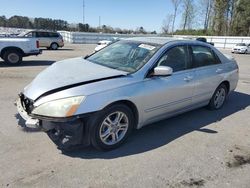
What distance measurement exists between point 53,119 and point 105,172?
94 centimetres

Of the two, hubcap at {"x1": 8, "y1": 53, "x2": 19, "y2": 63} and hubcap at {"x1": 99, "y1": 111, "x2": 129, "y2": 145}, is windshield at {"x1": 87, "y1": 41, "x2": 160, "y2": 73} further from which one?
hubcap at {"x1": 8, "y1": 53, "x2": 19, "y2": 63}

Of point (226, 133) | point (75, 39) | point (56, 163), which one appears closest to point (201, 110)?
point (226, 133)

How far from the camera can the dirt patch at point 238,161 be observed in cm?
368

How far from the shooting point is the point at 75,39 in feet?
114

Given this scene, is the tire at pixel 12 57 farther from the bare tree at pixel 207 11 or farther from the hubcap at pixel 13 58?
the bare tree at pixel 207 11

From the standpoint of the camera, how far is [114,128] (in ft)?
12.7

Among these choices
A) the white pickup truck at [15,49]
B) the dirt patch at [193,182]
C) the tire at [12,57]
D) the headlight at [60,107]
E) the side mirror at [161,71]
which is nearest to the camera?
the dirt patch at [193,182]

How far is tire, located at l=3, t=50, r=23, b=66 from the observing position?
11.9 meters

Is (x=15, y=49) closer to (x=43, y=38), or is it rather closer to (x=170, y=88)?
(x=170, y=88)

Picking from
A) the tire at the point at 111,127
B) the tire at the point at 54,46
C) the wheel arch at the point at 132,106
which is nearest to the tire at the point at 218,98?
the wheel arch at the point at 132,106

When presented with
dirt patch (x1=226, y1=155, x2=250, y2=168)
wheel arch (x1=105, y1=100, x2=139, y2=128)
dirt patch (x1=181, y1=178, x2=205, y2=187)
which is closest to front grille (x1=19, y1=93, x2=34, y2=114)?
wheel arch (x1=105, y1=100, x2=139, y2=128)

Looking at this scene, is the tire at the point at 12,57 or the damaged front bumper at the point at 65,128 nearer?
the damaged front bumper at the point at 65,128

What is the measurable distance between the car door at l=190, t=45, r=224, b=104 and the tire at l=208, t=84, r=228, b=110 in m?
0.20

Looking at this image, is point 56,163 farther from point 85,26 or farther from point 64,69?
point 85,26
